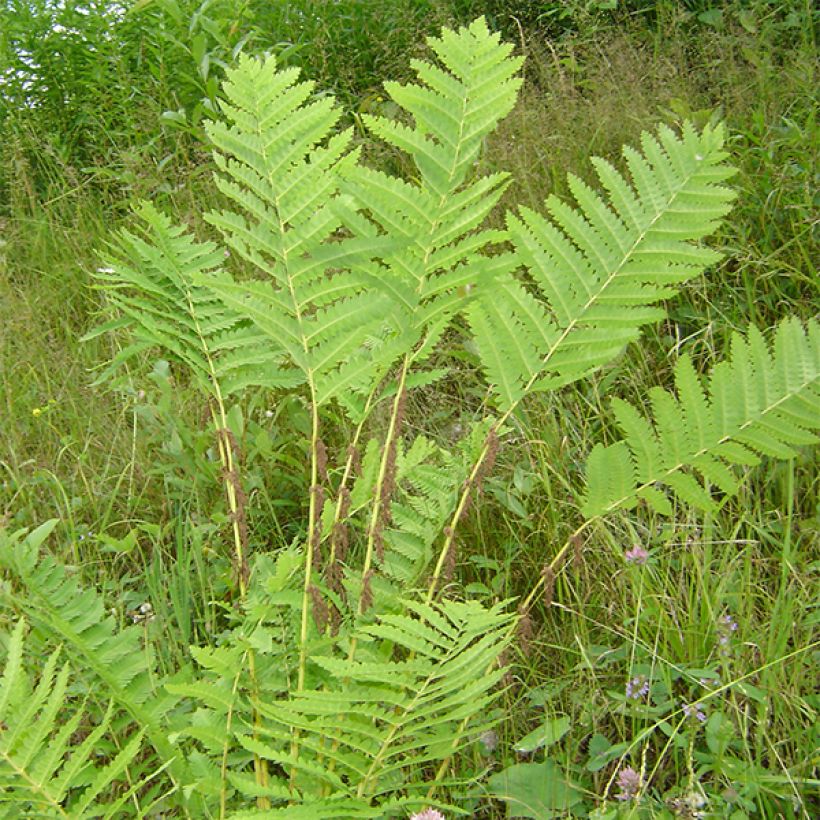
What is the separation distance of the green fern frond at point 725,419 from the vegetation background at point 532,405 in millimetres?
347

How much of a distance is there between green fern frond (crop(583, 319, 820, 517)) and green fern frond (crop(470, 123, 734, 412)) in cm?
9

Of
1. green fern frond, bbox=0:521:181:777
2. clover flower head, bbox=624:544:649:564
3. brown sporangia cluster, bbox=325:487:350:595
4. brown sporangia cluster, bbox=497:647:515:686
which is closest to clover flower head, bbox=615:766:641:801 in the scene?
brown sporangia cluster, bbox=497:647:515:686

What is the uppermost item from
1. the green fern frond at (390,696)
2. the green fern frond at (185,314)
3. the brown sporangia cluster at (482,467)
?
the green fern frond at (185,314)

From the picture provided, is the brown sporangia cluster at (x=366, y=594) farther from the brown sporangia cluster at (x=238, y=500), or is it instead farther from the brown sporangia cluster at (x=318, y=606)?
the brown sporangia cluster at (x=238, y=500)

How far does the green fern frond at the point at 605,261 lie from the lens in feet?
3.85

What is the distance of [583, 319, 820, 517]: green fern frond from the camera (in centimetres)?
116

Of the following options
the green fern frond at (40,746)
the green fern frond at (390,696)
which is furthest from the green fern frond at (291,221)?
the green fern frond at (40,746)

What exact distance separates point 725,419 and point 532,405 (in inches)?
38.3

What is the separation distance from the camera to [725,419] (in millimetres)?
1187

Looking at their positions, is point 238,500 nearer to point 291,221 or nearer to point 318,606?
point 318,606

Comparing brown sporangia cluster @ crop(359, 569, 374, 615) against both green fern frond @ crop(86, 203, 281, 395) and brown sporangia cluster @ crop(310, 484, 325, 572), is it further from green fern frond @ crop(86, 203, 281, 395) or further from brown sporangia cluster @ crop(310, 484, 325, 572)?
green fern frond @ crop(86, 203, 281, 395)

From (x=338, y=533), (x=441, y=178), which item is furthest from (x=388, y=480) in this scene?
(x=441, y=178)

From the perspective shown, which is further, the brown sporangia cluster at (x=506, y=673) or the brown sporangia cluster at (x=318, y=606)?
the brown sporangia cluster at (x=506, y=673)

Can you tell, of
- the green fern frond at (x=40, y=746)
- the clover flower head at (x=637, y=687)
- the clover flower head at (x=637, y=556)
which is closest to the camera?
the green fern frond at (x=40, y=746)
